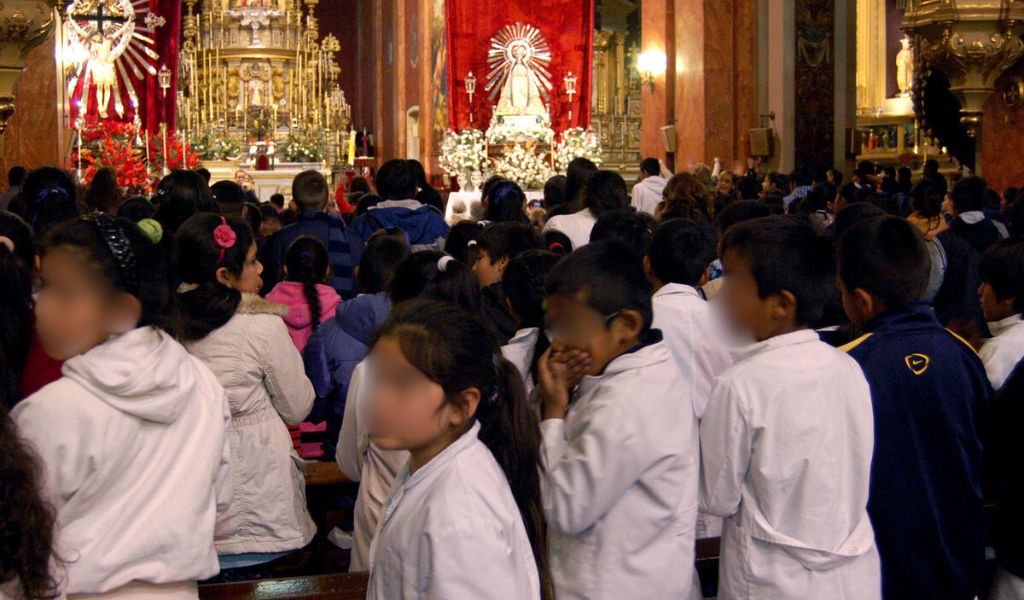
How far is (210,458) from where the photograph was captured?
3.01 meters

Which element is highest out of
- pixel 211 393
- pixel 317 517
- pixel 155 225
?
pixel 155 225

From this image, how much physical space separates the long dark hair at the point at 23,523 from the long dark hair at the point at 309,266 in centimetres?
348

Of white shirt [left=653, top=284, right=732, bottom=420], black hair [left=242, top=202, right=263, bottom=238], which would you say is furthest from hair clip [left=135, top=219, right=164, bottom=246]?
black hair [left=242, top=202, right=263, bottom=238]

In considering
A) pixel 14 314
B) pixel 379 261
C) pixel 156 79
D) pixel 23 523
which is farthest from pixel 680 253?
pixel 156 79

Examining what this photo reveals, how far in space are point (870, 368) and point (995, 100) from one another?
9.74 metres

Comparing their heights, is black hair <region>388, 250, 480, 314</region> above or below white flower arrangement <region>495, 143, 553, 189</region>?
below

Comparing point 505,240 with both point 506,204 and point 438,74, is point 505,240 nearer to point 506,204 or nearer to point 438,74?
point 506,204

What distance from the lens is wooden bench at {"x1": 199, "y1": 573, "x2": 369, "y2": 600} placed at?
383 cm

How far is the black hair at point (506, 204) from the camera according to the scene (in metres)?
7.59

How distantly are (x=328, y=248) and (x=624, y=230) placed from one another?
2.42 m

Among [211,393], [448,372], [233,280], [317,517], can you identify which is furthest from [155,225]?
[317,517]

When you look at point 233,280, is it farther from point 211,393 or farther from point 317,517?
point 211,393

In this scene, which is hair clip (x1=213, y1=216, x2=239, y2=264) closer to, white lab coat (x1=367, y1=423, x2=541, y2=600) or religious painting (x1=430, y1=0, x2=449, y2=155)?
white lab coat (x1=367, y1=423, x2=541, y2=600)

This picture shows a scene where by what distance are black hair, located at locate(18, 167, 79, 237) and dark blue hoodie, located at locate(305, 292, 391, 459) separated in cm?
181
